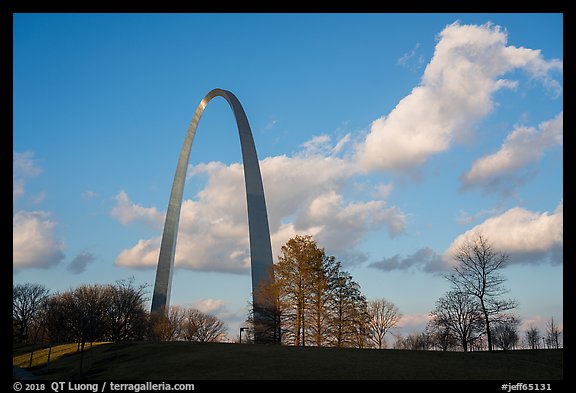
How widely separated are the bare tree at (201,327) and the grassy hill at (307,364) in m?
35.5

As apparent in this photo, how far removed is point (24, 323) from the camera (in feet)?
277

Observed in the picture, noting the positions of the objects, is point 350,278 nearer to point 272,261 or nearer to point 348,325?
point 348,325

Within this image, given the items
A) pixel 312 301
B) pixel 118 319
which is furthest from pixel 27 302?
pixel 312 301

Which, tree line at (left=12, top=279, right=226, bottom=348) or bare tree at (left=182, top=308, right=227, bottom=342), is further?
bare tree at (left=182, top=308, right=227, bottom=342)

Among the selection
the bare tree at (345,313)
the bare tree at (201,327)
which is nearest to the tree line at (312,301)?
the bare tree at (345,313)

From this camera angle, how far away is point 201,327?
7562 cm

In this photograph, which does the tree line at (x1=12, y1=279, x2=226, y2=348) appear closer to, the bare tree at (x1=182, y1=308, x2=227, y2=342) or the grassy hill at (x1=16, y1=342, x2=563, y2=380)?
the bare tree at (x1=182, y1=308, x2=227, y2=342)

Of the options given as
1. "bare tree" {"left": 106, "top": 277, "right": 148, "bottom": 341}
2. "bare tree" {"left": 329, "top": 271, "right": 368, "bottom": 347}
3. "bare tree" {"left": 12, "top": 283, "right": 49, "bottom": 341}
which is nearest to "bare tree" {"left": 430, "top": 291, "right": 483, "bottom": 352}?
"bare tree" {"left": 329, "top": 271, "right": 368, "bottom": 347}

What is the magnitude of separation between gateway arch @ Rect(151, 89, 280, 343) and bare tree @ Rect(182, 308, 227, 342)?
1426 cm

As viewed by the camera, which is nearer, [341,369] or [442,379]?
[442,379]

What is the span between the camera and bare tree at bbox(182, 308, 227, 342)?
71.9 meters

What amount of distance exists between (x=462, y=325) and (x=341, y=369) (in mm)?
23965

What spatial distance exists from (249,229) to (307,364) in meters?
21.4
